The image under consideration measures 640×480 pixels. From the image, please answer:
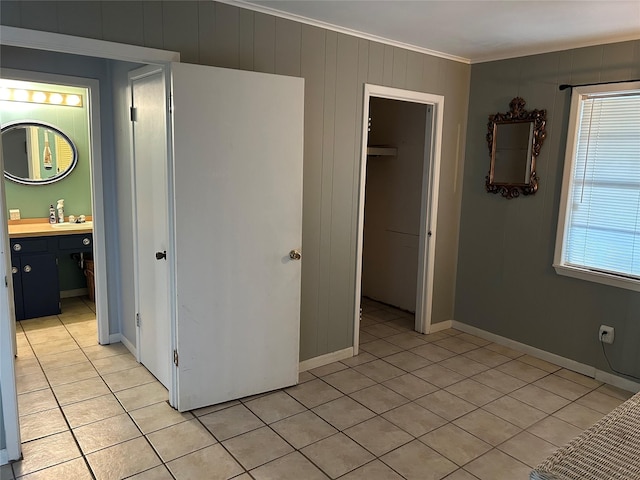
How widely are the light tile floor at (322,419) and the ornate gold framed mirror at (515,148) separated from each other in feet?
4.53

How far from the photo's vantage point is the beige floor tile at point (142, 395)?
114 inches

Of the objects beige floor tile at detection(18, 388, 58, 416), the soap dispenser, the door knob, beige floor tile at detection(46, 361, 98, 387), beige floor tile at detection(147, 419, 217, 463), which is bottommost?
beige floor tile at detection(147, 419, 217, 463)

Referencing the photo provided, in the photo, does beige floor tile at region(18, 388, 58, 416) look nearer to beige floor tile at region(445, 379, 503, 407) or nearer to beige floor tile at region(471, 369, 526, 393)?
beige floor tile at region(445, 379, 503, 407)

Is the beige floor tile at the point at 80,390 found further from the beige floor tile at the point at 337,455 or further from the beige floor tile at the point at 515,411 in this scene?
the beige floor tile at the point at 515,411

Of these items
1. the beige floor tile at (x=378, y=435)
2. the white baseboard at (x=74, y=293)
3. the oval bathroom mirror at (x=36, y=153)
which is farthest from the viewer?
the white baseboard at (x=74, y=293)

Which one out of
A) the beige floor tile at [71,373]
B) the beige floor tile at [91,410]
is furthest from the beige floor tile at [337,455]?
the beige floor tile at [71,373]

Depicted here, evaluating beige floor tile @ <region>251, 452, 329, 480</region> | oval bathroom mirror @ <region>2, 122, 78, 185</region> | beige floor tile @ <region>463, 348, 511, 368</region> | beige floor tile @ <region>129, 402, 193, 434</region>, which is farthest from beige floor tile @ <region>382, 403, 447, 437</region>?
oval bathroom mirror @ <region>2, 122, 78, 185</region>

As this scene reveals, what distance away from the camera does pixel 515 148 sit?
381cm

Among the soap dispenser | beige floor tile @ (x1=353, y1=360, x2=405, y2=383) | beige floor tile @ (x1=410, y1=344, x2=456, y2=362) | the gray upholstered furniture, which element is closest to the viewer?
the gray upholstered furniture

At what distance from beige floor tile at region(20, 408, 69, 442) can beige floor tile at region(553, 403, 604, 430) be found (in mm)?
2918

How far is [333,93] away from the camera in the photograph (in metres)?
3.32

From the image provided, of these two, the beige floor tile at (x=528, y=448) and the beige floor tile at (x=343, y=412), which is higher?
the beige floor tile at (x=343, y=412)

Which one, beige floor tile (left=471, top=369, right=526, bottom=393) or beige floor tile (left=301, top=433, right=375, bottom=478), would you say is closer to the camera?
beige floor tile (left=301, top=433, right=375, bottom=478)

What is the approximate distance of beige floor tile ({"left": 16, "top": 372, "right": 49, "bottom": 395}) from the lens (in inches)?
120
